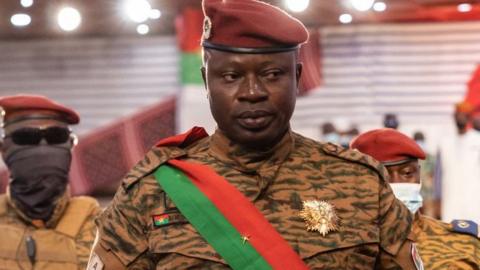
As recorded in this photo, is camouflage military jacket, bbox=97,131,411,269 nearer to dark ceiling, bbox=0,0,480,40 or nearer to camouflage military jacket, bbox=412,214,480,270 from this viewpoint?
camouflage military jacket, bbox=412,214,480,270

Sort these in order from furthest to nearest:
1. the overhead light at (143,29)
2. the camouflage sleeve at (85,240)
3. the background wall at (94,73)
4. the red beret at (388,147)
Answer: the background wall at (94,73), the overhead light at (143,29), the red beret at (388,147), the camouflage sleeve at (85,240)

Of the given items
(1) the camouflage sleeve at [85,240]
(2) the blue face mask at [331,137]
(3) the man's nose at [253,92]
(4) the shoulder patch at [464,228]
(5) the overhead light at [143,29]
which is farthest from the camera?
(5) the overhead light at [143,29]

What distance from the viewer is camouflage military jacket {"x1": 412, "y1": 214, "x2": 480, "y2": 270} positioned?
4133 millimetres

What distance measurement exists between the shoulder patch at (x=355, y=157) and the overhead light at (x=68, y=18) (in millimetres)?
6804

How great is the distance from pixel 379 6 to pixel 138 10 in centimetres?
216

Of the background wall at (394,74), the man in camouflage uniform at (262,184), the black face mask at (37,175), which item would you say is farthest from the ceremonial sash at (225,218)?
the background wall at (394,74)

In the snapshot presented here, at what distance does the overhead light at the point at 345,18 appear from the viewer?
9188mm

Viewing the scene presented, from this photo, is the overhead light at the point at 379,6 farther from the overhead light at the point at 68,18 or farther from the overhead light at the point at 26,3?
the overhead light at the point at 26,3

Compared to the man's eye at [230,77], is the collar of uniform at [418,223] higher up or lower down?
lower down

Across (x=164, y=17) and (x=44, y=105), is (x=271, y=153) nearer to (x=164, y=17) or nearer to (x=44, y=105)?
(x=44, y=105)

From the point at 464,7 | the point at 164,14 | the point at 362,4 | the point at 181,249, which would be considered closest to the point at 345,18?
the point at 362,4

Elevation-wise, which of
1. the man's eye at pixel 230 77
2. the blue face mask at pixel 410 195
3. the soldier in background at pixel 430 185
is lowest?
the soldier in background at pixel 430 185

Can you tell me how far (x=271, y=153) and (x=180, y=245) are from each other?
0.32m

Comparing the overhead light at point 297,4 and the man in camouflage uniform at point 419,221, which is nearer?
the man in camouflage uniform at point 419,221
